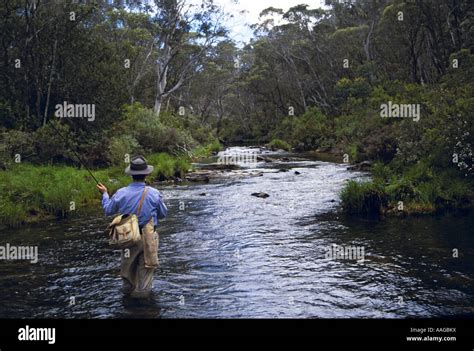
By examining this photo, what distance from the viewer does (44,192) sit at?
1484cm

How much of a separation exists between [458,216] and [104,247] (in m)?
9.42

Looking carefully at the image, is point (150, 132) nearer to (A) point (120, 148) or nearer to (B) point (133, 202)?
(A) point (120, 148)

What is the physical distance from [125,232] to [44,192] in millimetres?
8971

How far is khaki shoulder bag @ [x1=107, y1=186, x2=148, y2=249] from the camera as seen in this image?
689 centimetres

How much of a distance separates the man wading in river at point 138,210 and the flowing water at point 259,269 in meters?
0.41

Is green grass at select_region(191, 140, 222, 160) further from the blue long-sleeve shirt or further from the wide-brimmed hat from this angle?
the blue long-sleeve shirt

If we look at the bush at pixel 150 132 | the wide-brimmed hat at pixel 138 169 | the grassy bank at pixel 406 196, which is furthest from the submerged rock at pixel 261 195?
the bush at pixel 150 132

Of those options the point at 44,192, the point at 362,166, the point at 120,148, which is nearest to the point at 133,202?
the point at 44,192

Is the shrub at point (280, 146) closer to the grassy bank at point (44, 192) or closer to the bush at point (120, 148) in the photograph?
the bush at point (120, 148)

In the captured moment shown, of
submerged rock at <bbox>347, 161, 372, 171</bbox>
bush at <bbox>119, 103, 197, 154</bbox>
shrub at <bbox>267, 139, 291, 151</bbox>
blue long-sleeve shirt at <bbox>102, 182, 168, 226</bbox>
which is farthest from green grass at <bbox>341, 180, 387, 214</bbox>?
shrub at <bbox>267, 139, 291, 151</bbox>

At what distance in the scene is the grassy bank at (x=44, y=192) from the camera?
13694 mm

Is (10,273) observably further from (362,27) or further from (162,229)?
(362,27)

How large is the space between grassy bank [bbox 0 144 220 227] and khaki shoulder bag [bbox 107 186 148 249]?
754 centimetres
